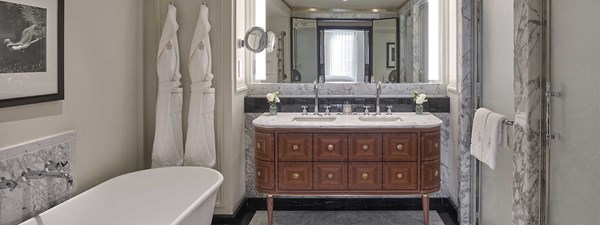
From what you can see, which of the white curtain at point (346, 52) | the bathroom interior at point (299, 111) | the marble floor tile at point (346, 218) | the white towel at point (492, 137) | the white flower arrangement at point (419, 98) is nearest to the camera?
the bathroom interior at point (299, 111)

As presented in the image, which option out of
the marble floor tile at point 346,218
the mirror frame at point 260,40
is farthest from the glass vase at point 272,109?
the marble floor tile at point 346,218

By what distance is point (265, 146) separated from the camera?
145 inches

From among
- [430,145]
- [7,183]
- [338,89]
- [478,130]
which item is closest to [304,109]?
[338,89]

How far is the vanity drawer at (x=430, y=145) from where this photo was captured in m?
3.64

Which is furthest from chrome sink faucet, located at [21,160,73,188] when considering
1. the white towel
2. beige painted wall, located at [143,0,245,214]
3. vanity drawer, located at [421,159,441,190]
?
vanity drawer, located at [421,159,441,190]

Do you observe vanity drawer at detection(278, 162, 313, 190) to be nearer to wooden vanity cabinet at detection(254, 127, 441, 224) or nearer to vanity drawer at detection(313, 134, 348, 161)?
wooden vanity cabinet at detection(254, 127, 441, 224)

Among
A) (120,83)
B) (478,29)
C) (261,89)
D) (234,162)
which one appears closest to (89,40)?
(120,83)

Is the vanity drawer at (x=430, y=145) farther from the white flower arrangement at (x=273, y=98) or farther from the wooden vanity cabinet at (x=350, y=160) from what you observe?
the white flower arrangement at (x=273, y=98)

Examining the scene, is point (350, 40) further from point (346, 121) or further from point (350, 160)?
point (350, 160)

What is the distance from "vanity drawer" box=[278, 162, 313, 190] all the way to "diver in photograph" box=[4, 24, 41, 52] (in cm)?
190

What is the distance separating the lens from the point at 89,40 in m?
2.91

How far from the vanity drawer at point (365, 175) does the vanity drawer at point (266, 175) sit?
582 mm

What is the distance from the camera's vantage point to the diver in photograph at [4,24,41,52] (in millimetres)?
2199

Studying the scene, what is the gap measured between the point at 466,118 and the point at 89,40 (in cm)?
262
